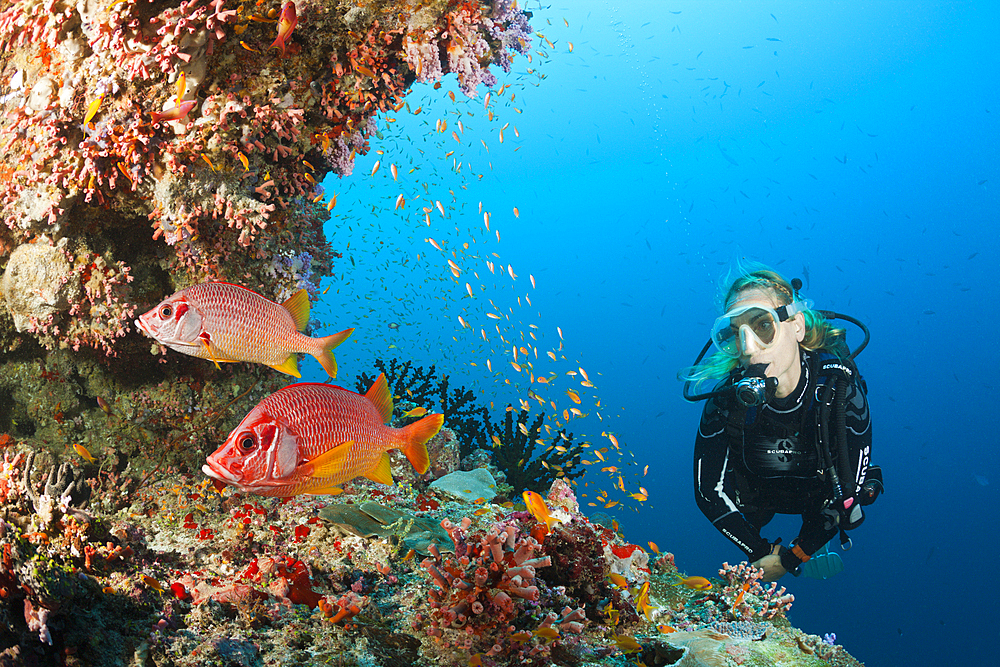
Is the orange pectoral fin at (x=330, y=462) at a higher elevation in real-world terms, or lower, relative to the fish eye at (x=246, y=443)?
higher

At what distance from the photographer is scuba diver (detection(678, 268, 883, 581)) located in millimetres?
5637

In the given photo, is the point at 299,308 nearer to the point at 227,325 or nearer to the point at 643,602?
the point at 227,325

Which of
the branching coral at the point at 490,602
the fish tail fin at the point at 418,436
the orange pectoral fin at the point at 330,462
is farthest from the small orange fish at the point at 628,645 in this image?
the orange pectoral fin at the point at 330,462

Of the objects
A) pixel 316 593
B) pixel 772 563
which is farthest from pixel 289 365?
pixel 772 563

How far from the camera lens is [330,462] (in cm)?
159

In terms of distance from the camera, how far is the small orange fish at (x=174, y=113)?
11.6 ft

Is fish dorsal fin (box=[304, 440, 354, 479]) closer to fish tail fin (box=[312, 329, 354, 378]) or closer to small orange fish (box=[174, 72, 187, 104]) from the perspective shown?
fish tail fin (box=[312, 329, 354, 378])

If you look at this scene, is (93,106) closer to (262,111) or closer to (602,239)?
(262,111)

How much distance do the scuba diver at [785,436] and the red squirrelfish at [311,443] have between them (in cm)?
533

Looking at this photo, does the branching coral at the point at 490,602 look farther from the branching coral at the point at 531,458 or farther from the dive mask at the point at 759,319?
the dive mask at the point at 759,319

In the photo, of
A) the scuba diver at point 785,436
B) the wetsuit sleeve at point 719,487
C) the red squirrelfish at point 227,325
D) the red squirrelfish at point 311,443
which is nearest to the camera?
the red squirrelfish at point 311,443

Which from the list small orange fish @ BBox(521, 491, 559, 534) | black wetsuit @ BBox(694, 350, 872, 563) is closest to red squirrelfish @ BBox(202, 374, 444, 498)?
small orange fish @ BBox(521, 491, 559, 534)

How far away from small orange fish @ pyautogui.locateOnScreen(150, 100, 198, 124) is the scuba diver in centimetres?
639

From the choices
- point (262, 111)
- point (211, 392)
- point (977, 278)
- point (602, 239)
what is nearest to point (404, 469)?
point (211, 392)
